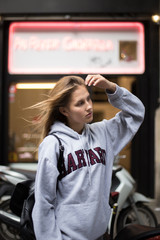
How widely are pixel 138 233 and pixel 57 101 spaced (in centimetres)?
81

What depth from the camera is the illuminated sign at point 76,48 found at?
614cm

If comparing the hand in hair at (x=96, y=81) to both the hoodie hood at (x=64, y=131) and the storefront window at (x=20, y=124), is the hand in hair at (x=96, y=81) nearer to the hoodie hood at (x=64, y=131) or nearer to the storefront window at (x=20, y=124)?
the hoodie hood at (x=64, y=131)

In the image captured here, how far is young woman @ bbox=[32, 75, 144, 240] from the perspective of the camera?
150cm

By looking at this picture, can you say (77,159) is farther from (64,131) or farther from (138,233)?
(138,233)

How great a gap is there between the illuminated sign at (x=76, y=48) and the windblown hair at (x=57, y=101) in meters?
4.43

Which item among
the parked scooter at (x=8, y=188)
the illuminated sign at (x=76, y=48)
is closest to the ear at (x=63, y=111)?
the parked scooter at (x=8, y=188)

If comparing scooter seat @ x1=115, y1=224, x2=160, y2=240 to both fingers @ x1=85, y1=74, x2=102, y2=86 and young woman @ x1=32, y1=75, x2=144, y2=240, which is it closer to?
young woman @ x1=32, y1=75, x2=144, y2=240

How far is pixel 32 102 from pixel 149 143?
98.5 inches

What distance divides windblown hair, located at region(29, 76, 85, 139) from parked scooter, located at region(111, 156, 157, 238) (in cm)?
191

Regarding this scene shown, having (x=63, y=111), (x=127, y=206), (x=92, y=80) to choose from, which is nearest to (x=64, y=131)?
(x=63, y=111)

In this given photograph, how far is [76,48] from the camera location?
6156 mm

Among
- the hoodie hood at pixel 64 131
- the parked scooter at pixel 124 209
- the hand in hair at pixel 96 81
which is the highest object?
the hand in hair at pixel 96 81

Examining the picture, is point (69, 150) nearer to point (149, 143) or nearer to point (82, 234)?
point (82, 234)

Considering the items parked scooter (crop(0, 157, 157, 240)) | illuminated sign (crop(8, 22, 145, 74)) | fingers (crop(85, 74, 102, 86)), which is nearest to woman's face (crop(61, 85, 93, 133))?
fingers (crop(85, 74, 102, 86))
